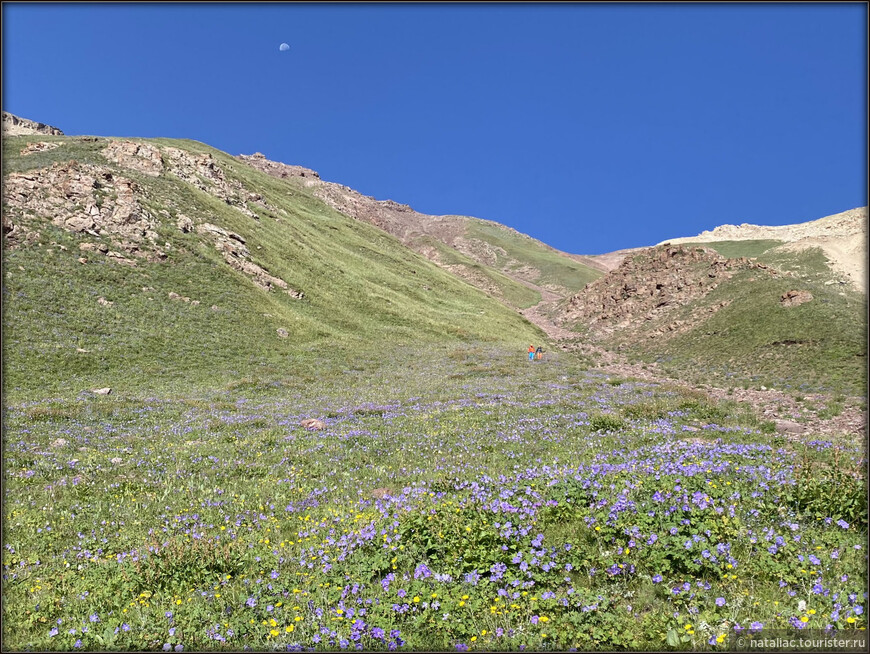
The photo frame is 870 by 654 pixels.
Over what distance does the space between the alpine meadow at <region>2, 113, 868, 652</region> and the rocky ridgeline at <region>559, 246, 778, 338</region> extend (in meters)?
15.4

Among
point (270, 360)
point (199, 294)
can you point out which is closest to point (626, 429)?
point (270, 360)

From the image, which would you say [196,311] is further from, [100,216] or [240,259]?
[100,216]

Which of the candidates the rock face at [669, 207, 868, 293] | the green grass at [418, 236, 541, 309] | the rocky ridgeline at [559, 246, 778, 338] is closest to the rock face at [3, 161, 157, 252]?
the rock face at [669, 207, 868, 293]

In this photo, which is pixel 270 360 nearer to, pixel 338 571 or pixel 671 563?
pixel 338 571

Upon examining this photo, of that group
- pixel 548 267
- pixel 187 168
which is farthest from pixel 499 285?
pixel 187 168

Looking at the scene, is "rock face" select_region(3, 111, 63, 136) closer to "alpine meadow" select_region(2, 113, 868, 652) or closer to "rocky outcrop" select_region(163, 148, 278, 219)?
"rocky outcrop" select_region(163, 148, 278, 219)

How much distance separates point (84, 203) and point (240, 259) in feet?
56.4

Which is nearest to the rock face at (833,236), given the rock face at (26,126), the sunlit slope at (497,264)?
the sunlit slope at (497,264)

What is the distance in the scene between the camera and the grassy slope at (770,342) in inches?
1158

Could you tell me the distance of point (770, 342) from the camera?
37.8m

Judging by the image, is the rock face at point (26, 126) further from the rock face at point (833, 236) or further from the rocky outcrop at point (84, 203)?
the rock face at point (833, 236)

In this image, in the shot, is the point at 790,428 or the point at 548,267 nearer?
the point at 790,428

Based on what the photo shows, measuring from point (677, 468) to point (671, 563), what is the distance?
3.17 metres

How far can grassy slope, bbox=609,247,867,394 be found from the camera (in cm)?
2941
